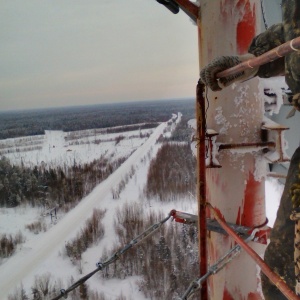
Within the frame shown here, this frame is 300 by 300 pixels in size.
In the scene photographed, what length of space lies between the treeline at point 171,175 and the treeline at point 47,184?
2986 millimetres

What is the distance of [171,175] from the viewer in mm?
17844

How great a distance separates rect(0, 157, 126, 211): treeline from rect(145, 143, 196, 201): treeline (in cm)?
299

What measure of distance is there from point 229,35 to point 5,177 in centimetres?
1582

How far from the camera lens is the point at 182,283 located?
24.5 feet

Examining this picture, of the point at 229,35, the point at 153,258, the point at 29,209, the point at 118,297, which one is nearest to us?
the point at 229,35

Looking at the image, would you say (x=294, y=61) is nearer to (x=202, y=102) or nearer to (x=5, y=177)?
(x=202, y=102)

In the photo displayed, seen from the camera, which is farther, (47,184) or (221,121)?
(47,184)

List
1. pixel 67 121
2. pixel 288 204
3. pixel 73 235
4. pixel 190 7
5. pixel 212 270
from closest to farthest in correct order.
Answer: pixel 288 204 < pixel 212 270 < pixel 190 7 < pixel 73 235 < pixel 67 121

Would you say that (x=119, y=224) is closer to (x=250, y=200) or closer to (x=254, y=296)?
(x=254, y=296)

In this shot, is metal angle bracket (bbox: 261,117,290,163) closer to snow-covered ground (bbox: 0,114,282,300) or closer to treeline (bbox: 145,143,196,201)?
snow-covered ground (bbox: 0,114,282,300)

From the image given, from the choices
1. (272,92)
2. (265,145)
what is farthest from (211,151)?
(272,92)

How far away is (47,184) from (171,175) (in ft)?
21.5

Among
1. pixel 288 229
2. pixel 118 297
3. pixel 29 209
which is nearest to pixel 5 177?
pixel 29 209

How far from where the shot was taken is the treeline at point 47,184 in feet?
45.9
